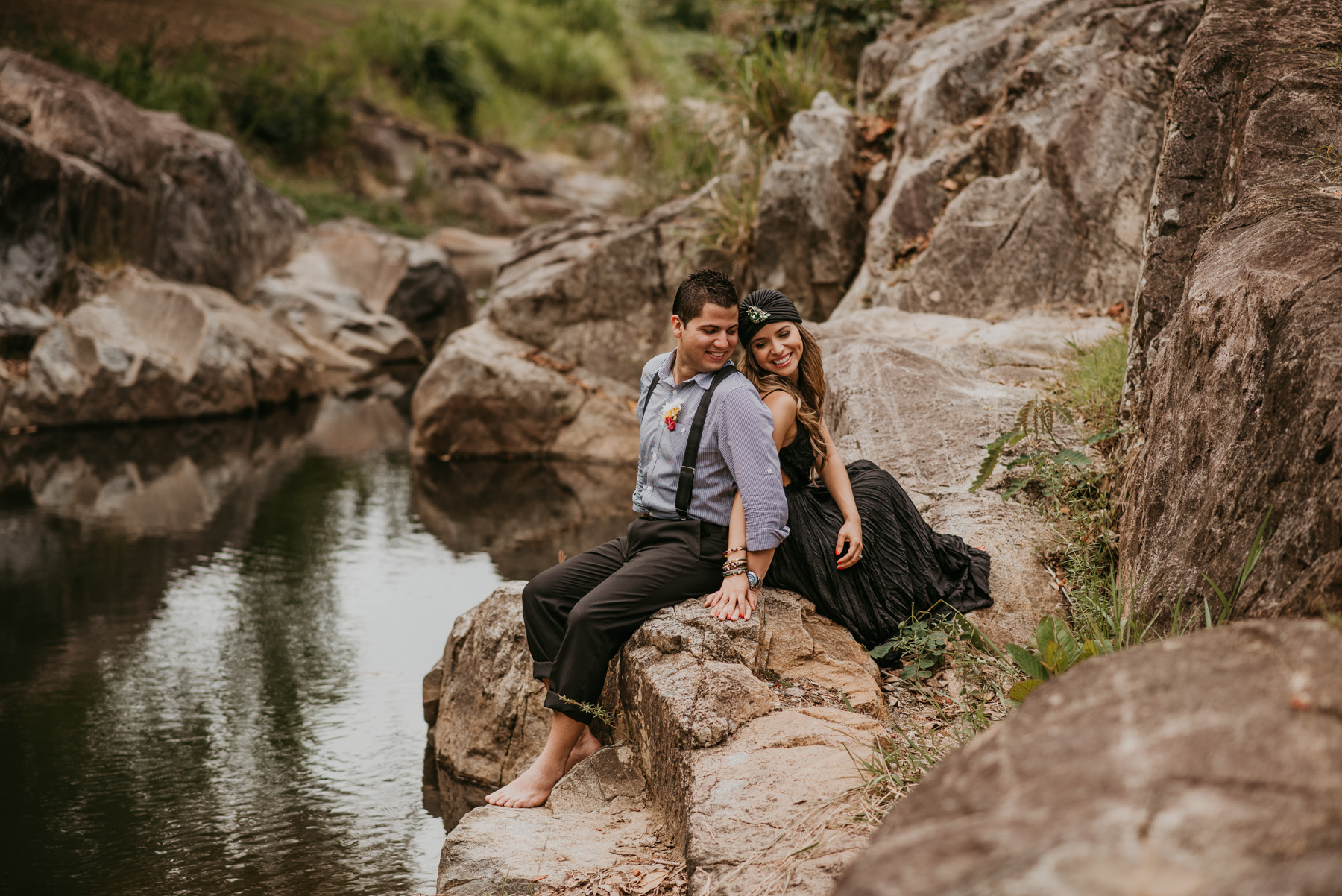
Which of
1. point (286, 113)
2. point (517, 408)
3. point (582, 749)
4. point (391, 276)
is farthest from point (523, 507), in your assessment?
point (286, 113)

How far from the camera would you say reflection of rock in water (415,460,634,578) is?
710 cm

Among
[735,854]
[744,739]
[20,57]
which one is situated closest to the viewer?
[735,854]

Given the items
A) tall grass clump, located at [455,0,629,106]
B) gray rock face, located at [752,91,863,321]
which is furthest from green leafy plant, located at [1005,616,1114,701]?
tall grass clump, located at [455,0,629,106]

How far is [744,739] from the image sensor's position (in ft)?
9.65

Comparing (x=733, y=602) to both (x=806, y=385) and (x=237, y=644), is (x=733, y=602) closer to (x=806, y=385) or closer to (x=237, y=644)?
(x=806, y=385)

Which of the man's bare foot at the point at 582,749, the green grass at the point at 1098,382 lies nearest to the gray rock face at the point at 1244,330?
the green grass at the point at 1098,382

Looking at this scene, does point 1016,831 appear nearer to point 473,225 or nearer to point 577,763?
point 577,763

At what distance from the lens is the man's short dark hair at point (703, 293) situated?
11.2 ft

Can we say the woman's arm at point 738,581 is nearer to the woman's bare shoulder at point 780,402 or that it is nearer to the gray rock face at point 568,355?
the woman's bare shoulder at point 780,402

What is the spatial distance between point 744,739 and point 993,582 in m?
1.38

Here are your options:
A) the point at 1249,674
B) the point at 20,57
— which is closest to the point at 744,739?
the point at 1249,674

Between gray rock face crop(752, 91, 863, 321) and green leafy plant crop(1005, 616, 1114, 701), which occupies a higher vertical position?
gray rock face crop(752, 91, 863, 321)

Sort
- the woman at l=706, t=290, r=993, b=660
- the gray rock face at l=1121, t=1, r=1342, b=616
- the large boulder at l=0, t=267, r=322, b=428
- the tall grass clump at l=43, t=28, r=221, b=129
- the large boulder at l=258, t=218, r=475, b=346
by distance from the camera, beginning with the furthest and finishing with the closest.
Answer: the tall grass clump at l=43, t=28, r=221, b=129 → the large boulder at l=258, t=218, r=475, b=346 → the large boulder at l=0, t=267, r=322, b=428 → the woman at l=706, t=290, r=993, b=660 → the gray rock face at l=1121, t=1, r=1342, b=616

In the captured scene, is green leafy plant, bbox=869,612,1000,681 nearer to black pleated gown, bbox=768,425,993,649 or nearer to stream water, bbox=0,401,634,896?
black pleated gown, bbox=768,425,993,649
